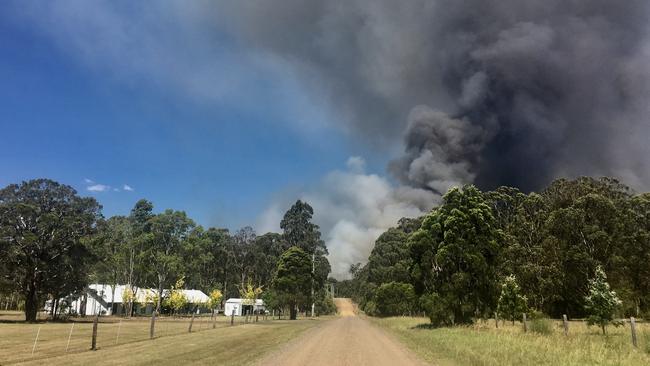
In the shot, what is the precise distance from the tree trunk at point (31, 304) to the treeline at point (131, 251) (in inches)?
4.6

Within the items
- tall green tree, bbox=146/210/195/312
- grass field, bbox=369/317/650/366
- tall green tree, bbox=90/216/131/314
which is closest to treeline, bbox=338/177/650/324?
grass field, bbox=369/317/650/366

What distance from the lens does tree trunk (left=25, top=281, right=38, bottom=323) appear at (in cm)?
5197

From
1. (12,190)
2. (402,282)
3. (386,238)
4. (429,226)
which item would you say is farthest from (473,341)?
(386,238)

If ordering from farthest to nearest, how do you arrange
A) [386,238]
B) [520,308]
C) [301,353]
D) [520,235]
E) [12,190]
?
[386,238] → [520,235] → [12,190] → [520,308] → [301,353]

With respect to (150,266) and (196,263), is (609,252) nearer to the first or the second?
(196,263)

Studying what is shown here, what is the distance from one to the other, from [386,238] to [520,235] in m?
33.6

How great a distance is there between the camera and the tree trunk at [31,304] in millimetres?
51969

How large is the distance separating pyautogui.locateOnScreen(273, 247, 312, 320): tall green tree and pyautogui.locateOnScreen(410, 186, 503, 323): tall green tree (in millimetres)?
39349

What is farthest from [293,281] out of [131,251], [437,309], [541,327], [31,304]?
[541,327]

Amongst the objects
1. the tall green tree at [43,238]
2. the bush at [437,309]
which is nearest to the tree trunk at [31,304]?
the tall green tree at [43,238]

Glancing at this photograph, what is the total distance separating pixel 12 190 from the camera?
53.7 m

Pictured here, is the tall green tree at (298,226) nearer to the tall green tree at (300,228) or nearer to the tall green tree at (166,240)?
the tall green tree at (300,228)

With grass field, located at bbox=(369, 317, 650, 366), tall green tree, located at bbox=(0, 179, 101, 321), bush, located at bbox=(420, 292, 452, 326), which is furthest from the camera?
tall green tree, located at bbox=(0, 179, 101, 321)

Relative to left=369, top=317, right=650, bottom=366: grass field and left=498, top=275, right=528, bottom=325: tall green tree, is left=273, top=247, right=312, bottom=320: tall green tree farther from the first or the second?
left=369, top=317, right=650, bottom=366: grass field
